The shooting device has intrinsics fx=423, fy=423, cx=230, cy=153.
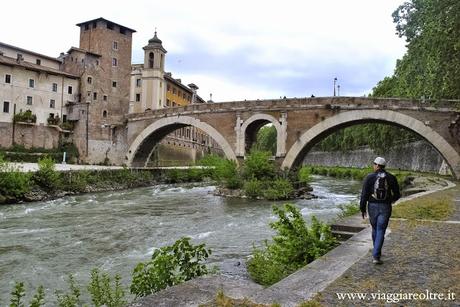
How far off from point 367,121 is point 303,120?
15.0 feet

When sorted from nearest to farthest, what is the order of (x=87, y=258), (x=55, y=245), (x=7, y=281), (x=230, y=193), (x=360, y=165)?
1. (x=7, y=281)
2. (x=87, y=258)
3. (x=55, y=245)
4. (x=230, y=193)
5. (x=360, y=165)

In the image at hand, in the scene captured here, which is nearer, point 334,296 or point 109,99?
point 334,296

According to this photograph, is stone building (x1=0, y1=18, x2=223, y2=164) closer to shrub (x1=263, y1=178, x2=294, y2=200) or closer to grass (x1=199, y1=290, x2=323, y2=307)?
shrub (x1=263, y1=178, x2=294, y2=200)

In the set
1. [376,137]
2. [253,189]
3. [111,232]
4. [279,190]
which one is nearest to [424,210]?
[111,232]

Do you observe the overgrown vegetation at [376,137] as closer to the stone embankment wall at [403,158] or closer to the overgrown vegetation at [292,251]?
the stone embankment wall at [403,158]

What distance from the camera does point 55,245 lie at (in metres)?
12.3

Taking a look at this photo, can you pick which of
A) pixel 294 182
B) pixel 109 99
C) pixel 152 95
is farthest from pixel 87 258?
pixel 152 95

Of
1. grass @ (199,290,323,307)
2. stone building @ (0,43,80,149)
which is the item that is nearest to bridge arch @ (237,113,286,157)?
stone building @ (0,43,80,149)

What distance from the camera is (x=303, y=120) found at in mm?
31516

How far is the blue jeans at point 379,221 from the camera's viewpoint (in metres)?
A: 5.87

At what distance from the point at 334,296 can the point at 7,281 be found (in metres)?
7.33

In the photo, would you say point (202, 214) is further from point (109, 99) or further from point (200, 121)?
point (109, 99)

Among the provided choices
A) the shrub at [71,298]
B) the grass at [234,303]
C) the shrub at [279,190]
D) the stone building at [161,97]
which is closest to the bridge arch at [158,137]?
the stone building at [161,97]

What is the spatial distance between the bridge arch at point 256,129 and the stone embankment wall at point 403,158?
1632cm
